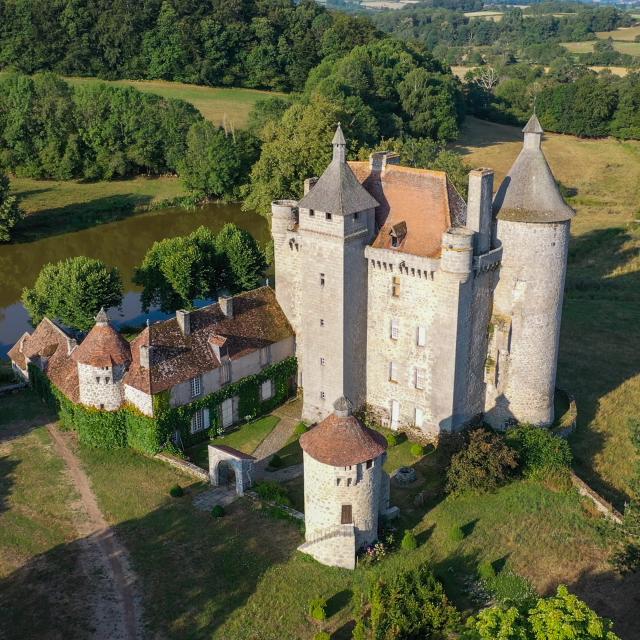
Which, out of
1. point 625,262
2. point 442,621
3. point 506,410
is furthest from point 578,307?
point 442,621

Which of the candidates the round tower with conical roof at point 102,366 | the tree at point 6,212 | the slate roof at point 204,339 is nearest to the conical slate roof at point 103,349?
the round tower with conical roof at point 102,366

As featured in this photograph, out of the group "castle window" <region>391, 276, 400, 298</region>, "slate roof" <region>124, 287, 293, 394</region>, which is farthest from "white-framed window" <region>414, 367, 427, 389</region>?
"slate roof" <region>124, 287, 293, 394</region>

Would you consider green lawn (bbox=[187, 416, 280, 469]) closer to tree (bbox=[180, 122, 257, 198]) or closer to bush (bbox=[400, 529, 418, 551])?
bush (bbox=[400, 529, 418, 551])

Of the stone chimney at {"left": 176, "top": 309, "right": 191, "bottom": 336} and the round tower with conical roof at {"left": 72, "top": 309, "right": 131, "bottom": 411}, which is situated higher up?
the stone chimney at {"left": 176, "top": 309, "right": 191, "bottom": 336}

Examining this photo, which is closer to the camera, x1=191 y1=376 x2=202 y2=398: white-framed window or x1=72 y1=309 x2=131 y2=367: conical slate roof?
x1=72 y1=309 x2=131 y2=367: conical slate roof

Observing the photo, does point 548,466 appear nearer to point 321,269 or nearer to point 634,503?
point 634,503

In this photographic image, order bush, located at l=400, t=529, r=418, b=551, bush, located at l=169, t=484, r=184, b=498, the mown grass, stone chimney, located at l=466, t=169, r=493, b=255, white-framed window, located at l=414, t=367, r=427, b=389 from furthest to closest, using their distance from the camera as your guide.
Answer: white-framed window, located at l=414, t=367, r=427, b=389, stone chimney, located at l=466, t=169, r=493, b=255, bush, located at l=169, t=484, r=184, b=498, bush, located at l=400, t=529, r=418, b=551, the mown grass

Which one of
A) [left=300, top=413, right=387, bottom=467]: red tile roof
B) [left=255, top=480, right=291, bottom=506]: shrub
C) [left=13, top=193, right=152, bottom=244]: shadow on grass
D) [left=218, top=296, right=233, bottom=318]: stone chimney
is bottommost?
[left=255, top=480, right=291, bottom=506]: shrub
